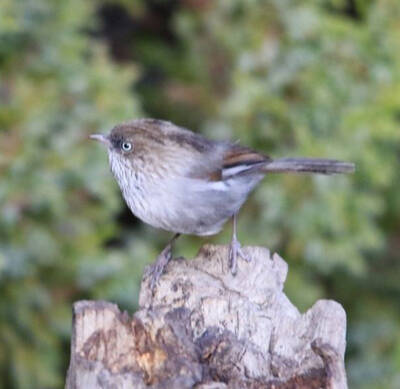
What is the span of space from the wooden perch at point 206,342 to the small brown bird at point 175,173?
0.46m

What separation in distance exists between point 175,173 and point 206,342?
3.44ft

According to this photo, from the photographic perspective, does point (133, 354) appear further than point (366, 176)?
No

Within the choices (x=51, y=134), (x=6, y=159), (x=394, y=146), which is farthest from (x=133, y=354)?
(x=394, y=146)

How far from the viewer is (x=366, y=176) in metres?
8.05

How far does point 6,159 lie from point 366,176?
2.72 metres

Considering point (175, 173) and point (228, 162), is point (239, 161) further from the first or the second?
point (175, 173)

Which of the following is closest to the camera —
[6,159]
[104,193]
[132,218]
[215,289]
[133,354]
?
[133,354]

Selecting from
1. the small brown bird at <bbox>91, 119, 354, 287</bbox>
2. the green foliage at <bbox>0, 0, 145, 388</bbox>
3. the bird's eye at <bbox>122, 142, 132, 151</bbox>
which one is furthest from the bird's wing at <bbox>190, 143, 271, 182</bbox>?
the green foliage at <bbox>0, 0, 145, 388</bbox>

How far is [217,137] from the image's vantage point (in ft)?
27.2

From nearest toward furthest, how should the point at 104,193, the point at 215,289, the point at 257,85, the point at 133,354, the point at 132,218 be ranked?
the point at 133,354 → the point at 215,289 → the point at 104,193 → the point at 257,85 → the point at 132,218

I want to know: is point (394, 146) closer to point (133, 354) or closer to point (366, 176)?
point (366, 176)

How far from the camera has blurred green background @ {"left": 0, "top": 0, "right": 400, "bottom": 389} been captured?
22.9 ft

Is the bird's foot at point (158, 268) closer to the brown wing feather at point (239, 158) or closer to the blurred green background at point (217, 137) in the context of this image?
the brown wing feather at point (239, 158)

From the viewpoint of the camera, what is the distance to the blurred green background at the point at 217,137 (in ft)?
22.9
